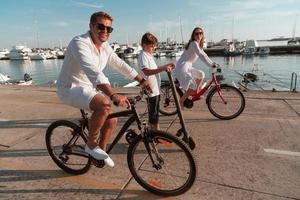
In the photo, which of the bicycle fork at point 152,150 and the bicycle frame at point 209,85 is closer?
the bicycle fork at point 152,150

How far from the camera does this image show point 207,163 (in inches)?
146

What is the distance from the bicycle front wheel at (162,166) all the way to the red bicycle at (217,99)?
2.54 metres

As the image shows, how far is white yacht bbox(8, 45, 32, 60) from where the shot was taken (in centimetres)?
10288

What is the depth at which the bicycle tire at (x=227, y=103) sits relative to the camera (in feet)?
18.4

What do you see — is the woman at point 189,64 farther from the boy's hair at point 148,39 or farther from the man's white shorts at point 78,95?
the man's white shorts at point 78,95

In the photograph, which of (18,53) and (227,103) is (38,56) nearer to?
(18,53)

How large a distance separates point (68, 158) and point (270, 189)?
2.66 m

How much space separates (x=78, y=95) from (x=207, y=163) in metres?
2.07

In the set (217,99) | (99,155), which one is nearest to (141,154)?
(99,155)

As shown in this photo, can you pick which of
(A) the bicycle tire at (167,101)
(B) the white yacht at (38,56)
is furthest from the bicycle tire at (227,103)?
(B) the white yacht at (38,56)

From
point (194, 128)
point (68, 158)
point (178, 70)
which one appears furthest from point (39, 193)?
point (178, 70)

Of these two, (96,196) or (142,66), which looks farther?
(142,66)

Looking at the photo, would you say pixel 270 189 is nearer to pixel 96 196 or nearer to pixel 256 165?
pixel 256 165

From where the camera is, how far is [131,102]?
108 inches
